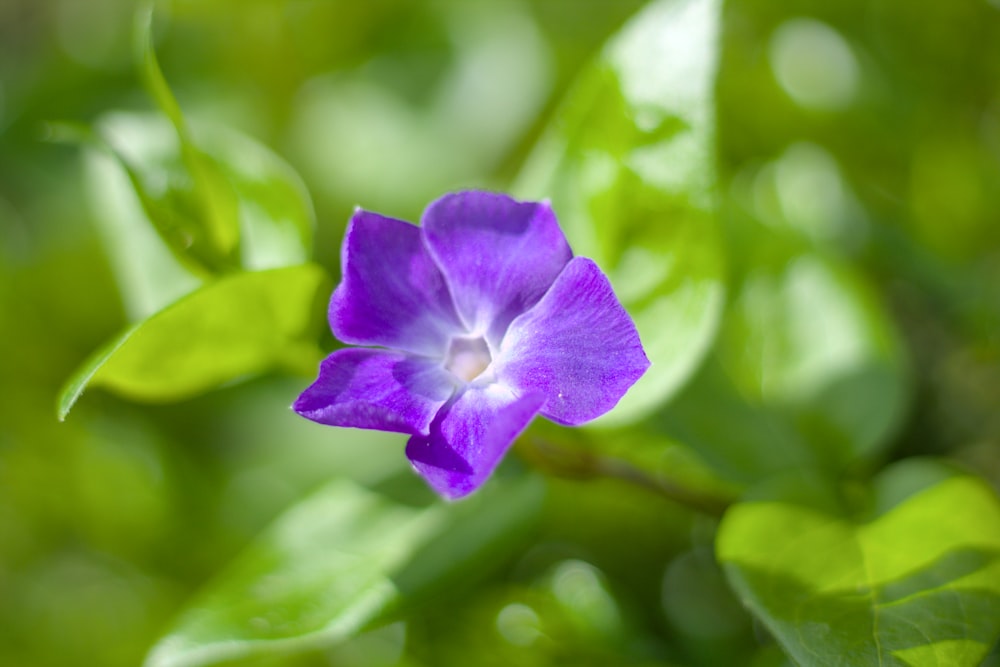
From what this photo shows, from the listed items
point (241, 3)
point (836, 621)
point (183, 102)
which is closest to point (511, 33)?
point (241, 3)

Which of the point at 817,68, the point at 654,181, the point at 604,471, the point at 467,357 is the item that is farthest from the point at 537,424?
the point at 817,68

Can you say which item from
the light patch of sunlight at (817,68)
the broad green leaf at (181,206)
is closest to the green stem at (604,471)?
the broad green leaf at (181,206)

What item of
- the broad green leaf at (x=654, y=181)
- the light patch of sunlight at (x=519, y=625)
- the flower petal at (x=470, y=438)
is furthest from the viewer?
the light patch of sunlight at (x=519, y=625)

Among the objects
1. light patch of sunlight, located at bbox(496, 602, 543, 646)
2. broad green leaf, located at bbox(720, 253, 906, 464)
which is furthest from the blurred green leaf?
broad green leaf, located at bbox(720, 253, 906, 464)

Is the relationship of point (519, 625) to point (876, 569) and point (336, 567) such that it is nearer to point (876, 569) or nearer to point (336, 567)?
point (336, 567)

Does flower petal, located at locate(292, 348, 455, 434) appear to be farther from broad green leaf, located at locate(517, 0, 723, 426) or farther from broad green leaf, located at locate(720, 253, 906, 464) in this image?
broad green leaf, located at locate(720, 253, 906, 464)

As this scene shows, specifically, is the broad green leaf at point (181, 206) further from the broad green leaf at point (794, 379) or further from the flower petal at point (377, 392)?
the broad green leaf at point (794, 379)

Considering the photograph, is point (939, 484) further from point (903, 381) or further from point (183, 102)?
point (183, 102)

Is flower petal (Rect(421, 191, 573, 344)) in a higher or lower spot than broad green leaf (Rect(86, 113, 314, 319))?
lower
